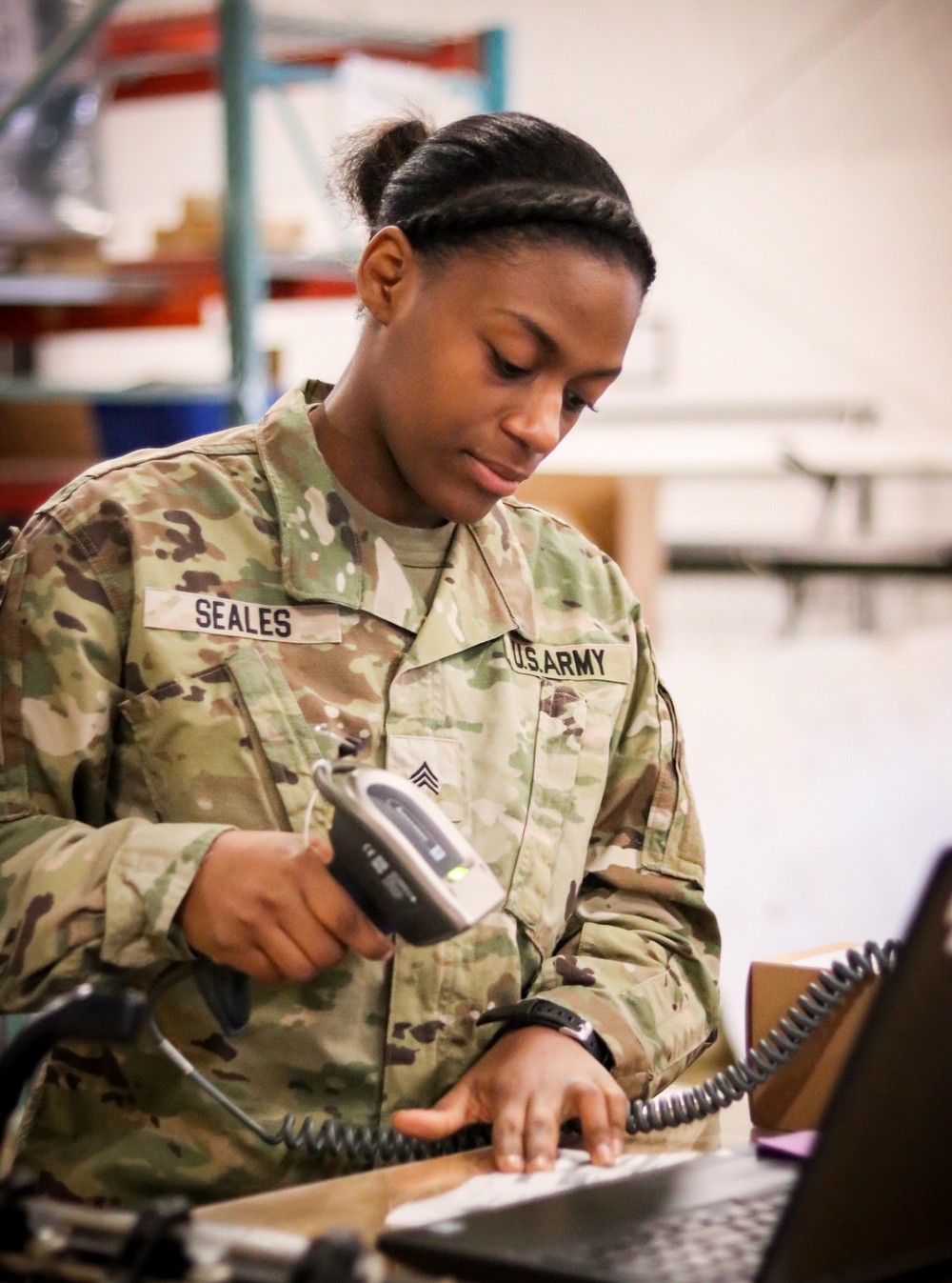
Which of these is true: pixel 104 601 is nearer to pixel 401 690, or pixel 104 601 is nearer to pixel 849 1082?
pixel 401 690

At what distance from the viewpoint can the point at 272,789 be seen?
1.25m

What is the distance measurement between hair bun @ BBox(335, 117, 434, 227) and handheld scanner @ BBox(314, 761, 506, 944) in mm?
676

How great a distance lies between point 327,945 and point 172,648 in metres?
0.33

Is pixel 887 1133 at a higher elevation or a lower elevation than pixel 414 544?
lower

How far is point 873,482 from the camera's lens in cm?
712

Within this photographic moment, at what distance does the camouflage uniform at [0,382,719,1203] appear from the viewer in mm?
1190

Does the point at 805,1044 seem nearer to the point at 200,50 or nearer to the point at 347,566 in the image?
the point at 347,566

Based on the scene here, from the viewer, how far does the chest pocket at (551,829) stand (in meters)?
1.34

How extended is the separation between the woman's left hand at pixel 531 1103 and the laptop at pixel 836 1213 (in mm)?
160

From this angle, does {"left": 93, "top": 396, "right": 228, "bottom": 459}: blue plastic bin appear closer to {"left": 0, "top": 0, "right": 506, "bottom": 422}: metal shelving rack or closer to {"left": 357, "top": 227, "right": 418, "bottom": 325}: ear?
{"left": 0, "top": 0, "right": 506, "bottom": 422}: metal shelving rack

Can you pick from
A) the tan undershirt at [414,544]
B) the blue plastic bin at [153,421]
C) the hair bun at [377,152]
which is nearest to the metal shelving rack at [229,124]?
the blue plastic bin at [153,421]

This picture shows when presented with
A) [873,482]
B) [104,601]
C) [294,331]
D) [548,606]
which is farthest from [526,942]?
[294,331]

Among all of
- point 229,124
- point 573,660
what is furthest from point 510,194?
point 229,124

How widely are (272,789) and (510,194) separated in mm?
541
